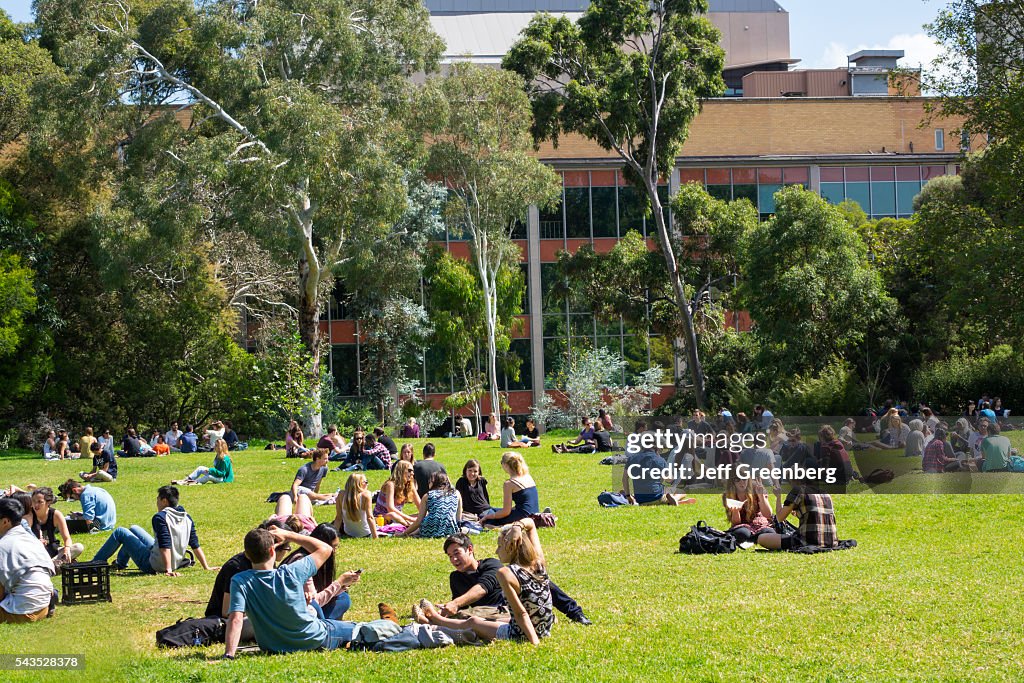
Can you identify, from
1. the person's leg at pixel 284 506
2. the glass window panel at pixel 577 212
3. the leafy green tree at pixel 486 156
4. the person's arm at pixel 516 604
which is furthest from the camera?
the glass window panel at pixel 577 212

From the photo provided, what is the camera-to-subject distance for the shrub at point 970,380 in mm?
34219

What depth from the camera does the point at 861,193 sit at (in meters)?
54.9

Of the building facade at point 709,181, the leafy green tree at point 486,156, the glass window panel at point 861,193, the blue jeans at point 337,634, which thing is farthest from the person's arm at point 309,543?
the glass window panel at point 861,193

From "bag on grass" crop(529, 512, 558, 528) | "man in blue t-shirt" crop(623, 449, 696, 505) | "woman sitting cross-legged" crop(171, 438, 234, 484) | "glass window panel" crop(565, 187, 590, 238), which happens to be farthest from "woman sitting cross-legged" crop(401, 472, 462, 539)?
"glass window panel" crop(565, 187, 590, 238)

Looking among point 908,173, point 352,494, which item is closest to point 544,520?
point 352,494

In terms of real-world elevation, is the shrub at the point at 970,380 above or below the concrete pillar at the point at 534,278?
below

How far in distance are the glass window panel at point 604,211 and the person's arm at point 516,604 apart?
43459mm

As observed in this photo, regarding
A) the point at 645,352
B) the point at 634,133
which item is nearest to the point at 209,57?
the point at 634,133

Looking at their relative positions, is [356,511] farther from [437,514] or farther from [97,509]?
[97,509]

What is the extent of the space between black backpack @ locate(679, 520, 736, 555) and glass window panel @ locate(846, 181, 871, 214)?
4436 centimetres

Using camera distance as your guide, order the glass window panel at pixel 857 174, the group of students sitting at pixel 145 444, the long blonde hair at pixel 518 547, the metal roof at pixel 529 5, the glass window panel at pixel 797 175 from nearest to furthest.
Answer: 1. the long blonde hair at pixel 518 547
2. the group of students sitting at pixel 145 444
3. the glass window panel at pixel 797 175
4. the glass window panel at pixel 857 174
5. the metal roof at pixel 529 5

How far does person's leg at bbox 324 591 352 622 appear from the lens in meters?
9.88

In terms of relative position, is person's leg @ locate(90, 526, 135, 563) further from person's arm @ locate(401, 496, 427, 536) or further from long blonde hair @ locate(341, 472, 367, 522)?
person's arm @ locate(401, 496, 427, 536)

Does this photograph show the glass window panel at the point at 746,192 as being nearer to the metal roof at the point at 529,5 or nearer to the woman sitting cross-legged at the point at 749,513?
the metal roof at the point at 529,5
